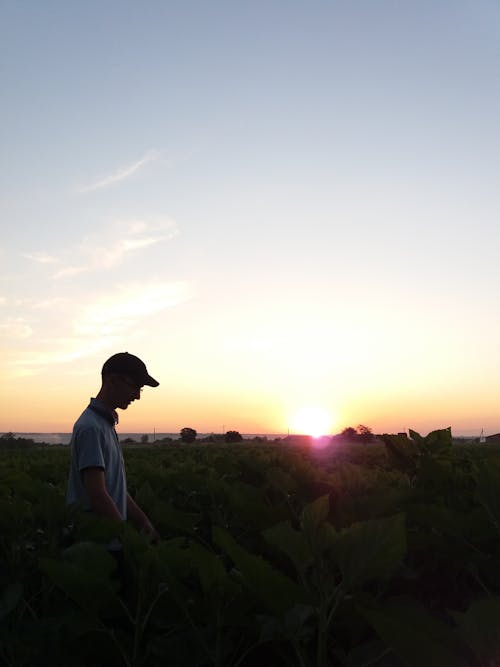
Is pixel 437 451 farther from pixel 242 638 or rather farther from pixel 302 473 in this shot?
pixel 242 638

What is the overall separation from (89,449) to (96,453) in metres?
0.05

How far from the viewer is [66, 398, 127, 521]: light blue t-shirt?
14.5 feet

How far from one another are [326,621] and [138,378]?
3.74m

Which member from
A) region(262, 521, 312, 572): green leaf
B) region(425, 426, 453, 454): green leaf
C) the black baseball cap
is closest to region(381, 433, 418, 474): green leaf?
region(425, 426, 453, 454): green leaf

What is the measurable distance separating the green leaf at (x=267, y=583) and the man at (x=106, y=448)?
2.75 m

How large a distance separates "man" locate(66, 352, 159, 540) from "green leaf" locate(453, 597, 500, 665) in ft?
9.91

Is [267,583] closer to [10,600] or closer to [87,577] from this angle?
[87,577]

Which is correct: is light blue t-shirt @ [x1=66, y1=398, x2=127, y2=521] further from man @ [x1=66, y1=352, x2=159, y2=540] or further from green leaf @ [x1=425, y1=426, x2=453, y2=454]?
green leaf @ [x1=425, y1=426, x2=453, y2=454]

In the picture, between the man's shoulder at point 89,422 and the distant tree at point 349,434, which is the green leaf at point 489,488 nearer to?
the man's shoulder at point 89,422

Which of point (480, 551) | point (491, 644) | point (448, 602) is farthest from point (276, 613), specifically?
point (448, 602)

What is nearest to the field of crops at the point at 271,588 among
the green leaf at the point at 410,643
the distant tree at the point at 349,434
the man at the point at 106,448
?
the green leaf at the point at 410,643

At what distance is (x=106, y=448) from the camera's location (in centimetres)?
462

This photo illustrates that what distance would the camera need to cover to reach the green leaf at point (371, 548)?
1.29m

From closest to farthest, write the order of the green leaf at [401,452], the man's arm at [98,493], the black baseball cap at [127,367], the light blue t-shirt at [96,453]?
the green leaf at [401,452]
the man's arm at [98,493]
the light blue t-shirt at [96,453]
the black baseball cap at [127,367]
